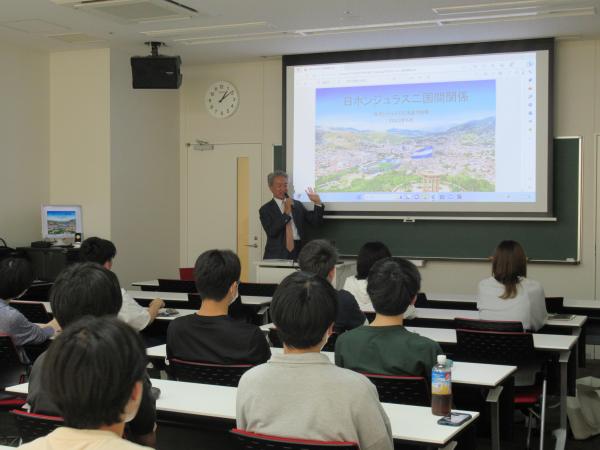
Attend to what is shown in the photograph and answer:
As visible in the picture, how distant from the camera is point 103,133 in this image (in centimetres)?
803

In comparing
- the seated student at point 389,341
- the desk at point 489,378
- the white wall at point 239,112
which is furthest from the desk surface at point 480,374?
the white wall at point 239,112

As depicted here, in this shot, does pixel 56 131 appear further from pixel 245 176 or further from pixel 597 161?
pixel 597 161

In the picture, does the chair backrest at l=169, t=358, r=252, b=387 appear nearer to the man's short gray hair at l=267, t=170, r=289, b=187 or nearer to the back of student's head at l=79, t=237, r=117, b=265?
the back of student's head at l=79, t=237, r=117, b=265

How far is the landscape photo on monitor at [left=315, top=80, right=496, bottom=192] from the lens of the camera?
7602mm

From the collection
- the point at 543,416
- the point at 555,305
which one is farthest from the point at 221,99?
the point at 543,416

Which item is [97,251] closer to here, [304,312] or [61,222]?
[304,312]

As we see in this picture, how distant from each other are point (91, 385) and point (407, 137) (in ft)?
22.3

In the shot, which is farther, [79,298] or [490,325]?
[490,325]

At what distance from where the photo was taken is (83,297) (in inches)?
95.3

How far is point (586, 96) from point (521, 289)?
3.62m

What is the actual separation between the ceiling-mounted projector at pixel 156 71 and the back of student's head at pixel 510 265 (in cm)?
438

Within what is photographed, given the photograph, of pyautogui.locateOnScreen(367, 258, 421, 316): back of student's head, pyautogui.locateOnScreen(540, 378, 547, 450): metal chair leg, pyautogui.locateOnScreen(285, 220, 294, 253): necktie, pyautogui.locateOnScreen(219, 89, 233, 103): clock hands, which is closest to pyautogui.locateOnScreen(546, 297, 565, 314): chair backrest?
pyautogui.locateOnScreen(540, 378, 547, 450): metal chair leg

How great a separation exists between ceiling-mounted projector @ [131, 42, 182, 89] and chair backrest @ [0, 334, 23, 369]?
14.2 feet

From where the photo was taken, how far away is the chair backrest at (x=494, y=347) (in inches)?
150
